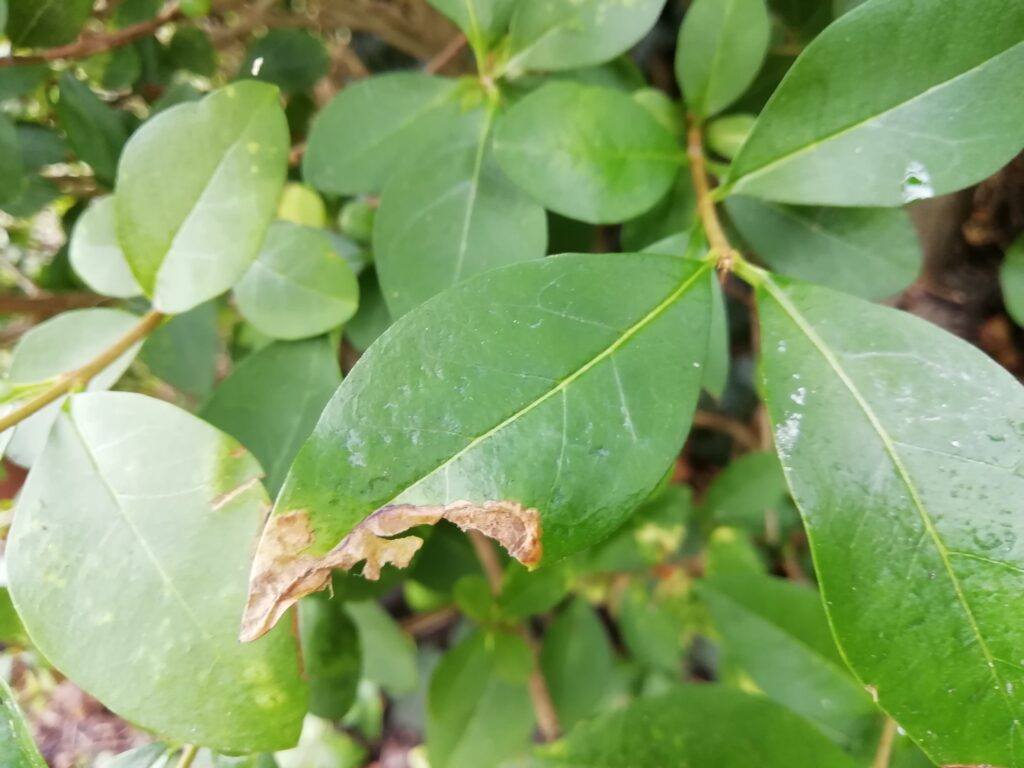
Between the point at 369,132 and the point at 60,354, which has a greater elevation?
the point at 369,132

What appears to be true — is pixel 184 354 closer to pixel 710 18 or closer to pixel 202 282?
pixel 202 282

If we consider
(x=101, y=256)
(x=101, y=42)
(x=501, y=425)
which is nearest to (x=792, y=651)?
(x=501, y=425)

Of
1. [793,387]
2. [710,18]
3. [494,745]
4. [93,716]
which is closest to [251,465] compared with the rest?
[793,387]

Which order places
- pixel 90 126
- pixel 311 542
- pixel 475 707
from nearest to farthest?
pixel 311 542
pixel 90 126
pixel 475 707

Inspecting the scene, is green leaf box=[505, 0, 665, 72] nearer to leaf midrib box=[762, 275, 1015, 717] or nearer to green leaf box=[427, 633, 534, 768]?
leaf midrib box=[762, 275, 1015, 717]

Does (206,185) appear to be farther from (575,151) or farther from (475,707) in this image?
(475,707)
